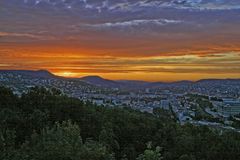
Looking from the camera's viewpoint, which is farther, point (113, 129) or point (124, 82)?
point (124, 82)

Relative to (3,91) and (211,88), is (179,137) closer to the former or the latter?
(3,91)

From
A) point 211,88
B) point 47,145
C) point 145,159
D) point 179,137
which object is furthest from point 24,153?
point 211,88

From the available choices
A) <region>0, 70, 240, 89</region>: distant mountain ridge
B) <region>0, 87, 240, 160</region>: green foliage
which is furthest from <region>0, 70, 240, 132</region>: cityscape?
<region>0, 87, 240, 160</region>: green foliage

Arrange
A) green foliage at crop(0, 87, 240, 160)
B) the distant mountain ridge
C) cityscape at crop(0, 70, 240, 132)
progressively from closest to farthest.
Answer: green foliage at crop(0, 87, 240, 160) → cityscape at crop(0, 70, 240, 132) → the distant mountain ridge

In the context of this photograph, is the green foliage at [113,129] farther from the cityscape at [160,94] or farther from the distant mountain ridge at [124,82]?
the distant mountain ridge at [124,82]

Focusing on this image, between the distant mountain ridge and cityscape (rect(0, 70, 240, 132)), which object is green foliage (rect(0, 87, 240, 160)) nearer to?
cityscape (rect(0, 70, 240, 132))

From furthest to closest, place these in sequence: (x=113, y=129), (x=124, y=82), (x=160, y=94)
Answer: (x=124, y=82), (x=160, y=94), (x=113, y=129)

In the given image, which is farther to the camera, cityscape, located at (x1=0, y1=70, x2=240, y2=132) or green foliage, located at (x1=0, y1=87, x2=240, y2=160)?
cityscape, located at (x1=0, y1=70, x2=240, y2=132)

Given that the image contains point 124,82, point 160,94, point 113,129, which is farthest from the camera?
point 124,82

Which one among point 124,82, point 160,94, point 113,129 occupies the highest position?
point 124,82

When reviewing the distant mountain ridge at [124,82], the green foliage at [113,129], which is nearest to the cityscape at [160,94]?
the distant mountain ridge at [124,82]

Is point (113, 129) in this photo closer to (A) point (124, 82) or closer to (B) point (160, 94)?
(B) point (160, 94)

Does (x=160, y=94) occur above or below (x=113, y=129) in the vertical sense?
below

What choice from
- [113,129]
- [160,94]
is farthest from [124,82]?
[113,129]
